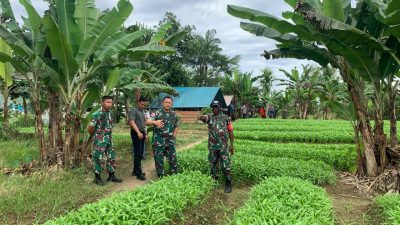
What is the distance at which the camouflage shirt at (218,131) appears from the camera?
257 inches

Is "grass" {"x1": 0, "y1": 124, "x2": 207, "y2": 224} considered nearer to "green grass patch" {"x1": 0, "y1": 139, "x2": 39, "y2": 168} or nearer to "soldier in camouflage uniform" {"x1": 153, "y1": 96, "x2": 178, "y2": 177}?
"green grass patch" {"x1": 0, "y1": 139, "x2": 39, "y2": 168}

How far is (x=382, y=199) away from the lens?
5426 mm

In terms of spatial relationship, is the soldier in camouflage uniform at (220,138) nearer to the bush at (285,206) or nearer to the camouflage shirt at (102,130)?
the bush at (285,206)

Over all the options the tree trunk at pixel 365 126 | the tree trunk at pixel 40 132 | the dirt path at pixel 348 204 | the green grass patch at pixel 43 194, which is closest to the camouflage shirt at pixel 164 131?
the green grass patch at pixel 43 194

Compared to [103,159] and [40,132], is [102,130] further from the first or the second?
[40,132]

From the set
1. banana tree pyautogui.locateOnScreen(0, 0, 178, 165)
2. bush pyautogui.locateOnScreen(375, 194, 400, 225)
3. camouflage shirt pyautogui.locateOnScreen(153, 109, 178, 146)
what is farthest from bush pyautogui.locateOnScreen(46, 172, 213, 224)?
banana tree pyautogui.locateOnScreen(0, 0, 178, 165)

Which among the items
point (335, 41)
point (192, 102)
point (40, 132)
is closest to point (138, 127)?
point (40, 132)

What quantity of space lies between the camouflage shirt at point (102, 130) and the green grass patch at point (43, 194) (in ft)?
2.63

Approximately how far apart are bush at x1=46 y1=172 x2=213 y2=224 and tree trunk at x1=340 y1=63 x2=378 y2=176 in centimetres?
378

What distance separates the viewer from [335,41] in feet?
21.0

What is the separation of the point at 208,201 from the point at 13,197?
3.15m

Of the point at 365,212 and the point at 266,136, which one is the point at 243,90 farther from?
the point at 365,212

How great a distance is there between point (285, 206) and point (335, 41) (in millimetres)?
3555

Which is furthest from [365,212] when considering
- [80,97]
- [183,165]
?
[80,97]
